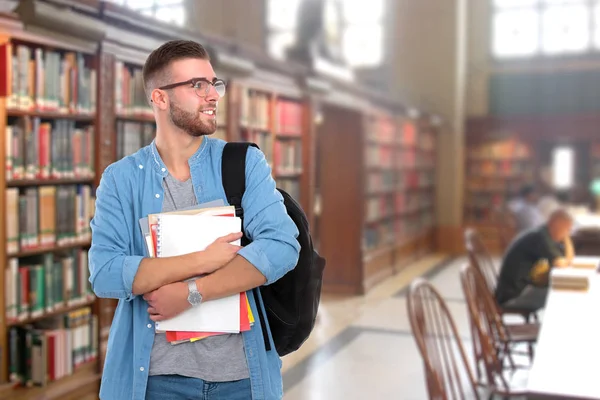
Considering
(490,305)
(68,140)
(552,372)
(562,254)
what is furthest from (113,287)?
(562,254)

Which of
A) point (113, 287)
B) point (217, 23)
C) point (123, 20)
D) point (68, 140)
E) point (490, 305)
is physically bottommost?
point (490, 305)

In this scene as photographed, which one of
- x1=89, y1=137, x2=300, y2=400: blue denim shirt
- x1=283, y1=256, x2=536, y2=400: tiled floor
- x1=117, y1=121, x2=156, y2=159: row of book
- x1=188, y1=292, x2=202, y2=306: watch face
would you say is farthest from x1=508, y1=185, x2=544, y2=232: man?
x1=188, y1=292, x2=202, y2=306: watch face

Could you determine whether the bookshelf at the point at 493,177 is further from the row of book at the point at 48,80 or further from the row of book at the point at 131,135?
the row of book at the point at 48,80

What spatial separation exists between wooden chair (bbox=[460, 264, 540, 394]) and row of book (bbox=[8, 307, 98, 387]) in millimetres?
2311

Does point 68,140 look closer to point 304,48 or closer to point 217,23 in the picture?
point 304,48

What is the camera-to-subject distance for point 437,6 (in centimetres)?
1223

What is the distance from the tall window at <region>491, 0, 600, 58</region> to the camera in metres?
12.9

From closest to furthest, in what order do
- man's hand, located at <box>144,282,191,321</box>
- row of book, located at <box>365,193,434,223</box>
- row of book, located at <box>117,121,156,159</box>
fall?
man's hand, located at <box>144,282,191,321</box> → row of book, located at <box>117,121,156,159</box> → row of book, located at <box>365,193,434,223</box>

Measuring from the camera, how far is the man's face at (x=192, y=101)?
5.06 ft

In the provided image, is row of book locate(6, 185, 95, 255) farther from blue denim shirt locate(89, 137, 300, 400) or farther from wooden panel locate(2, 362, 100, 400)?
blue denim shirt locate(89, 137, 300, 400)

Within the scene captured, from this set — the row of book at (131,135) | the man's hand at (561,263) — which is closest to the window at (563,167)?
the man's hand at (561,263)

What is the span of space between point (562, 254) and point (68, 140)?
349cm

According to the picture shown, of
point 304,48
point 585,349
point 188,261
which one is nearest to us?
point 188,261

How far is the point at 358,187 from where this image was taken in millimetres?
8234
